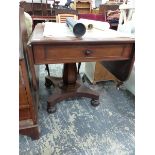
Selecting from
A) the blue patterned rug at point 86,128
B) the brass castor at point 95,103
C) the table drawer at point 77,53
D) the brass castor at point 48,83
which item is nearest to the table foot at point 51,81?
the brass castor at point 48,83

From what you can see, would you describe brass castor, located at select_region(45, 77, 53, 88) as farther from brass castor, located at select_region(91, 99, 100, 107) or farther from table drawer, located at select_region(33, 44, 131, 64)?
table drawer, located at select_region(33, 44, 131, 64)

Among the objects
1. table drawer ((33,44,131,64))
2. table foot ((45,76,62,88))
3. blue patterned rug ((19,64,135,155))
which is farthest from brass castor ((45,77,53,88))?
table drawer ((33,44,131,64))

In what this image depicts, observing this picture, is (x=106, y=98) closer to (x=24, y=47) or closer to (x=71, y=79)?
(x=71, y=79)

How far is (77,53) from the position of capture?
0.98 meters

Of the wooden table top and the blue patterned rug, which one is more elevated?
the wooden table top

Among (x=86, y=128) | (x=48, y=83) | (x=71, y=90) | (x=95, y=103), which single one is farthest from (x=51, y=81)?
(x=86, y=128)

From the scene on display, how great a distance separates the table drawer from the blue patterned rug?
517 mm

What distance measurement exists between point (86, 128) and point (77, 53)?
0.56 metres

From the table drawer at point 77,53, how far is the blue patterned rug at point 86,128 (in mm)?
517

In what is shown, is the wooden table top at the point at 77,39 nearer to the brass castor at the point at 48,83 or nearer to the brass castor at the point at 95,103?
the brass castor at the point at 95,103

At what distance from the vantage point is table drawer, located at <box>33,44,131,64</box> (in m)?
0.93

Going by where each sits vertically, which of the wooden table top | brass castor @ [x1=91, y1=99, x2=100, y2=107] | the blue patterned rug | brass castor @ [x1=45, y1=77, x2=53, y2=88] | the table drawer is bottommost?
the blue patterned rug

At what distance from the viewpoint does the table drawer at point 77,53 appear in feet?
3.06
